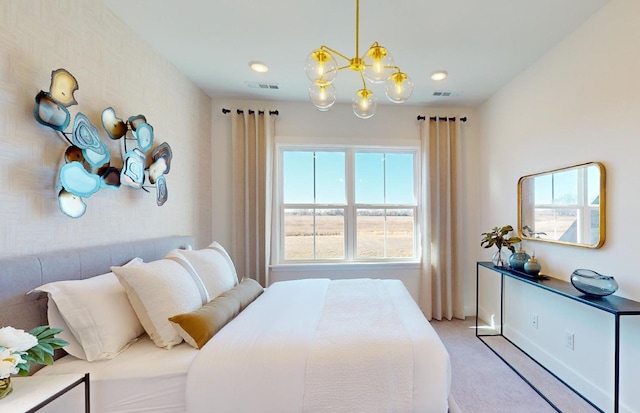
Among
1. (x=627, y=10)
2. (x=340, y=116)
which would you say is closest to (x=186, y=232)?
(x=340, y=116)

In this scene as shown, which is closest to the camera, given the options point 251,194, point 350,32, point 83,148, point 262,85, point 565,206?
point 83,148

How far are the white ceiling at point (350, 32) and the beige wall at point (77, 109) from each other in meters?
0.25

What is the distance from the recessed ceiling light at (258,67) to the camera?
2.52 m

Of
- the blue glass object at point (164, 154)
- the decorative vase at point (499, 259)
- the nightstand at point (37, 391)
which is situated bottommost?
the nightstand at point (37, 391)

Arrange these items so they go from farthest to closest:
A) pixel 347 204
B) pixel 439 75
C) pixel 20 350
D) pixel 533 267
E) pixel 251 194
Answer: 1. pixel 347 204
2. pixel 251 194
3. pixel 439 75
4. pixel 533 267
5. pixel 20 350

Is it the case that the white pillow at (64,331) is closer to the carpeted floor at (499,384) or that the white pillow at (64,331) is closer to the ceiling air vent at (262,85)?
the carpeted floor at (499,384)

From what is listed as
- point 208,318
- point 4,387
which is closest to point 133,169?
point 208,318

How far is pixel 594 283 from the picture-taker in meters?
1.76

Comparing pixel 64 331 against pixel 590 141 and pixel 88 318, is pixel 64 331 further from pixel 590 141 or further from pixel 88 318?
pixel 590 141

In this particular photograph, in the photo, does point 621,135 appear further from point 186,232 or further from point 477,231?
point 186,232

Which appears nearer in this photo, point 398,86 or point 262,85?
point 398,86

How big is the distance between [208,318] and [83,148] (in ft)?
3.87

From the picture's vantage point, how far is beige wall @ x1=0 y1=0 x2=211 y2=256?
1277mm

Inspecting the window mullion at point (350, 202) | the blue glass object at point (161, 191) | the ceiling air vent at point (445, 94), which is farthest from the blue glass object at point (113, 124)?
the ceiling air vent at point (445, 94)
